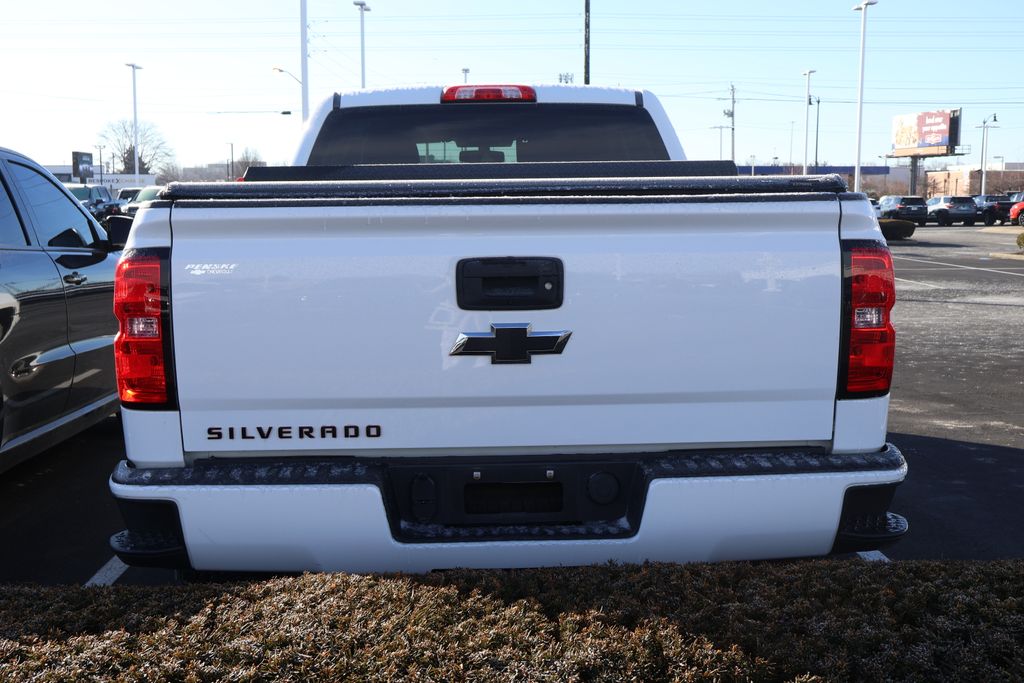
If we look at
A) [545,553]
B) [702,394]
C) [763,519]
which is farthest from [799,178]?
[545,553]

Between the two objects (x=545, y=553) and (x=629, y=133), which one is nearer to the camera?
(x=545, y=553)

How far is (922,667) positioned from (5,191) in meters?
5.05

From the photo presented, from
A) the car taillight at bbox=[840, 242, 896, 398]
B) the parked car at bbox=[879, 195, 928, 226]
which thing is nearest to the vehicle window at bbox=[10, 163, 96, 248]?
the car taillight at bbox=[840, 242, 896, 398]

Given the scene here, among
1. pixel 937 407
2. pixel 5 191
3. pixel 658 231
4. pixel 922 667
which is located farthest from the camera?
pixel 937 407

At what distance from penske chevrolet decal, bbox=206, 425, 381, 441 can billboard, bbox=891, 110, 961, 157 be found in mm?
95992

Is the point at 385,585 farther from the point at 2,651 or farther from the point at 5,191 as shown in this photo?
the point at 5,191

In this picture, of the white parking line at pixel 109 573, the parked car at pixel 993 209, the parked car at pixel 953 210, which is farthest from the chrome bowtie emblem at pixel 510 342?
the parked car at pixel 993 209

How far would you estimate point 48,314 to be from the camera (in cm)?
537

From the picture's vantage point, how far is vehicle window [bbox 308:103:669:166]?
493 cm

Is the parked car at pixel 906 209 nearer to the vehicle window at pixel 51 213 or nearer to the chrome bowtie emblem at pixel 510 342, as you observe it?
the vehicle window at pixel 51 213

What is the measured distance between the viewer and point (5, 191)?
17.7 feet

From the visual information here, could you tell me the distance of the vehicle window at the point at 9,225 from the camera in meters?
5.19

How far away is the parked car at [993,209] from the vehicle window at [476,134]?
188 feet

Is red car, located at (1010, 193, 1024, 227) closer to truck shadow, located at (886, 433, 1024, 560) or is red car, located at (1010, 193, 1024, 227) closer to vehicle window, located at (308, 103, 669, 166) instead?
truck shadow, located at (886, 433, 1024, 560)
